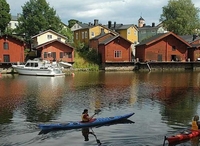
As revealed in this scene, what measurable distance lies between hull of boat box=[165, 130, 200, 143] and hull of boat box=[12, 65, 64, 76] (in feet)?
129

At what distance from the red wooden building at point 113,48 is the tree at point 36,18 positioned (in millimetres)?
12293

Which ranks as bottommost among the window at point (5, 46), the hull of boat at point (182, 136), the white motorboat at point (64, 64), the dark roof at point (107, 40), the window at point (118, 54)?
the hull of boat at point (182, 136)

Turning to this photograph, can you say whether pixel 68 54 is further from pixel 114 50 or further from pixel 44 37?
pixel 114 50

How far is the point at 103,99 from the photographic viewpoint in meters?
28.9

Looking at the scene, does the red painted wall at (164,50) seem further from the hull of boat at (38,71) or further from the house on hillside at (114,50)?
the hull of boat at (38,71)

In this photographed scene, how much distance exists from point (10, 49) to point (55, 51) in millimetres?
9253

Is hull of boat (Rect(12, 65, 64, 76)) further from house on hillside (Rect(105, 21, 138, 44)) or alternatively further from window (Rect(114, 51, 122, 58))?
house on hillside (Rect(105, 21, 138, 44))

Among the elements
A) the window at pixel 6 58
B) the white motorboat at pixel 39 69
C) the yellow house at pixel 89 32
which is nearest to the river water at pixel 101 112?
the white motorboat at pixel 39 69

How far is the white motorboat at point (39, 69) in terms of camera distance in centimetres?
5381

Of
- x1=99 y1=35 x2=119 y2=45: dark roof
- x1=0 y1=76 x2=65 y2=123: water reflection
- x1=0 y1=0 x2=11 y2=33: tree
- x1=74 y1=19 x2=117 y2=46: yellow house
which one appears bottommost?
x1=0 y1=76 x2=65 y2=123: water reflection

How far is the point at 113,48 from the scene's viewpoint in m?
67.3

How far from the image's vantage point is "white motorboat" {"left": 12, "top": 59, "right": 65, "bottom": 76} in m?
53.8

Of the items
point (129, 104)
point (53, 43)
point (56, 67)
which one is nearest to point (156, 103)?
point (129, 104)

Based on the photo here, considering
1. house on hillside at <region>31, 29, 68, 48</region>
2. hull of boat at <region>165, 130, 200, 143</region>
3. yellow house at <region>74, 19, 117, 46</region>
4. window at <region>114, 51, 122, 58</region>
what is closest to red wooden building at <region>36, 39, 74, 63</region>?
house on hillside at <region>31, 29, 68, 48</region>
